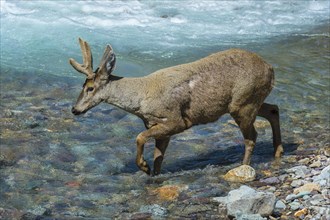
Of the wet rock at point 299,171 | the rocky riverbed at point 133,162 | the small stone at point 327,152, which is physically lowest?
the rocky riverbed at point 133,162

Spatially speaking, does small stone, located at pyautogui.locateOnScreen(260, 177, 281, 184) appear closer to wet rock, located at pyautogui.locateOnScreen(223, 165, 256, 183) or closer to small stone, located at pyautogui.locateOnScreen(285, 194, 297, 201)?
wet rock, located at pyautogui.locateOnScreen(223, 165, 256, 183)

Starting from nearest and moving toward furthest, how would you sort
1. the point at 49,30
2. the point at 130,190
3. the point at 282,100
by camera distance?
the point at 130,190
the point at 282,100
the point at 49,30

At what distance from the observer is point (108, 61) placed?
8.68 meters

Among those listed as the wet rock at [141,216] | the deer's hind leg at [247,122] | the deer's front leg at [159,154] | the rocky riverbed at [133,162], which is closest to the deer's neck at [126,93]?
the deer's front leg at [159,154]

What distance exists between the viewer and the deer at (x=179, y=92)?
8680 millimetres

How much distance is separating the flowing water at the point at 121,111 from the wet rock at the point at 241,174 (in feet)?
0.50

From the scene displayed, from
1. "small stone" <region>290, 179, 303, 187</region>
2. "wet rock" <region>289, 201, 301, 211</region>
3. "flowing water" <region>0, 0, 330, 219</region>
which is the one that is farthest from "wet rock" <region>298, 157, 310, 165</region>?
"wet rock" <region>289, 201, 301, 211</region>

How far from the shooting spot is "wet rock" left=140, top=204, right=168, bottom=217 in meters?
7.62

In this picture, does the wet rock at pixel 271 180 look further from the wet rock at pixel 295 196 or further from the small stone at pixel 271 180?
the wet rock at pixel 295 196

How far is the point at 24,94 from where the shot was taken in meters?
12.6

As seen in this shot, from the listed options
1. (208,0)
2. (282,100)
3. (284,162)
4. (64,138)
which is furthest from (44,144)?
(208,0)

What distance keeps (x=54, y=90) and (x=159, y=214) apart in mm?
5946

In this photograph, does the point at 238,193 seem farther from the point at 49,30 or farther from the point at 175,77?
the point at 49,30

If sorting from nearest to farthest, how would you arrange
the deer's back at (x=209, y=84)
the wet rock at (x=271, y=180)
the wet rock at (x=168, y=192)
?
1. the wet rock at (x=168, y=192)
2. the wet rock at (x=271, y=180)
3. the deer's back at (x=209, y=84)
